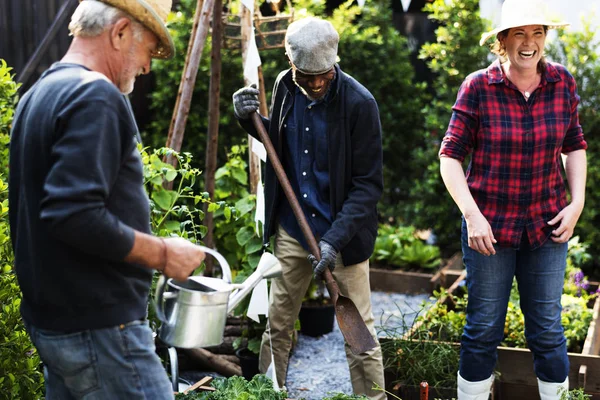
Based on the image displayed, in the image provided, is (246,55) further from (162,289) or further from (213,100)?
(162,289)

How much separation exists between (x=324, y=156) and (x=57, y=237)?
1.73m

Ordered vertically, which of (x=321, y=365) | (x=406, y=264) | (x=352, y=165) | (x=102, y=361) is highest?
(x=352, y=165)

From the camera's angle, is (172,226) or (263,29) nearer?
(172,226)

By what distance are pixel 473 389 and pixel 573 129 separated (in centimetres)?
121

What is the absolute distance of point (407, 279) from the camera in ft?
20.9

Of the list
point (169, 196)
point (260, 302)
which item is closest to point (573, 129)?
point (260, 302)

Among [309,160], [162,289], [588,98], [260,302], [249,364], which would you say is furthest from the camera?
[588,98]

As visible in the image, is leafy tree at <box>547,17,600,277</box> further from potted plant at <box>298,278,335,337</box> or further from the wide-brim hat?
the wide-brim hat

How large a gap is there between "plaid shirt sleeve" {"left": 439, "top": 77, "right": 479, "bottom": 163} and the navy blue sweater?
5.43ft

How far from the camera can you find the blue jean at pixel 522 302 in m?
3.34

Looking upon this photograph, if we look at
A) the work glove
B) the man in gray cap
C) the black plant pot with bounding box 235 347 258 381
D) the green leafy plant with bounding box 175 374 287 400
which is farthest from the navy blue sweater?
the black plant pot with bounding box 235 347 258 381

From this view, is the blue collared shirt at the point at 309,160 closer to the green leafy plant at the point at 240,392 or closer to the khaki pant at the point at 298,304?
the khaki pant at the point at 298,304

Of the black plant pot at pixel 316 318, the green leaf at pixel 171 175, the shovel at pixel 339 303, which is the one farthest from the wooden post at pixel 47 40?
the shovel at pixel 339 303

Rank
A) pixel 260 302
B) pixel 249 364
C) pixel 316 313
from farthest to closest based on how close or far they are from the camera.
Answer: pixel 316 313, pixel 249 364, pixel 260 302
